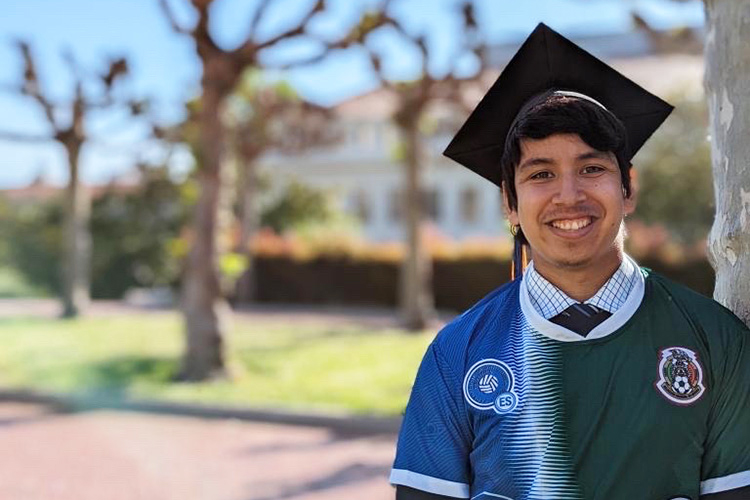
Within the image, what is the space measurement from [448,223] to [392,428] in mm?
38278

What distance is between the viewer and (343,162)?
4862 cm

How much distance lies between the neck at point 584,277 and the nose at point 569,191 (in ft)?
0.47

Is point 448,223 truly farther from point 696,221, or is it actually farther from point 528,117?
point 528,117

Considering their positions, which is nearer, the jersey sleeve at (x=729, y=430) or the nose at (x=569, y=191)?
the jersey sleeve at (x=729, y=430)

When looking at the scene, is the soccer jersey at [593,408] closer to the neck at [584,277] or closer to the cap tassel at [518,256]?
the neck at [584,277]

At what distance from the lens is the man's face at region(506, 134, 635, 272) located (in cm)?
188

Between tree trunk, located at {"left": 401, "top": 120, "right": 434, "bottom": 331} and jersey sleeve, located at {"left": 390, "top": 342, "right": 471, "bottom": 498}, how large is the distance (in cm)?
1463

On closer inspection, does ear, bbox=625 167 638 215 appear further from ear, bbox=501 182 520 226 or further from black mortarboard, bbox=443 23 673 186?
ear, bbox=501 182 520 226

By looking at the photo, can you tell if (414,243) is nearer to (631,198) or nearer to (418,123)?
(418,123)

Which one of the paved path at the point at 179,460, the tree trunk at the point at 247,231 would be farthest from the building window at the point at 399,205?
the paved path at the point at 179,460

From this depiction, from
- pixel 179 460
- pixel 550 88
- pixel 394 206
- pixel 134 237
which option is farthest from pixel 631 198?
pixel 394 206

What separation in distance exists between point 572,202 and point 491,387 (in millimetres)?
413

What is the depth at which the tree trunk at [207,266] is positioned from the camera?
36.6 feet

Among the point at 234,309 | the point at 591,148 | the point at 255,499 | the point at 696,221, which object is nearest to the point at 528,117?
the point at 591,148
